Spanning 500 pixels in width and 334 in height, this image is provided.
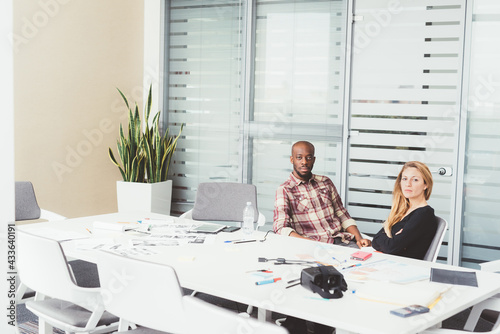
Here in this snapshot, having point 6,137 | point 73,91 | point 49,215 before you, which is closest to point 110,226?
point 49,215

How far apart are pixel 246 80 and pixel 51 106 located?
197 centimetres

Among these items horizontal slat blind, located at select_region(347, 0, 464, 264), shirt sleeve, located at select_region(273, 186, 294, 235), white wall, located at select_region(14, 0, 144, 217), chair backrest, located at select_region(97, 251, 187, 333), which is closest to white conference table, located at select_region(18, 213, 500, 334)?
chair backrest, located at select_region(97, 251, 187, 333)

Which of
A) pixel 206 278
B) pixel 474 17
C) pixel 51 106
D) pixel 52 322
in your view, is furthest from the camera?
pixel 51 106

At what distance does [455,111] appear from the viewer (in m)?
5.11

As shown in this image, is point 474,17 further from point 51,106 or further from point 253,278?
point 51,106

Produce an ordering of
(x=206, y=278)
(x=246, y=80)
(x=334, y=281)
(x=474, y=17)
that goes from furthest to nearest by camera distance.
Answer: (x=246, y=80) → (x=474, y=17) → (x=206, y=278) → (x=334, y=281)

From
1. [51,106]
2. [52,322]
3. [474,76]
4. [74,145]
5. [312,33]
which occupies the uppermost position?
[312,33]

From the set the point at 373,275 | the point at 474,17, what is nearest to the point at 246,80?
the point at 474,17

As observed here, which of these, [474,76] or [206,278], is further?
[474,76]

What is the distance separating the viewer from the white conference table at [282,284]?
2.02 metres

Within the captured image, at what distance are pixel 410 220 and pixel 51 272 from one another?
1972 mm

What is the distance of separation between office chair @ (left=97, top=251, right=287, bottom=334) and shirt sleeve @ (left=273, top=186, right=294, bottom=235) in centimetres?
181

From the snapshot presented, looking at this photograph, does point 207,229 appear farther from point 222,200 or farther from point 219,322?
point 219,322

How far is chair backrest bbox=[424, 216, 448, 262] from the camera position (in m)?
3.25
